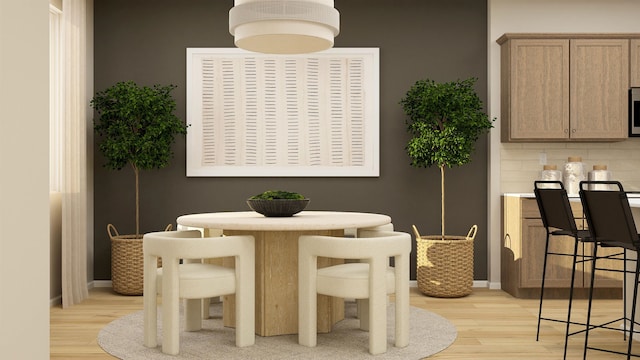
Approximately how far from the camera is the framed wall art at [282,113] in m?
5.58

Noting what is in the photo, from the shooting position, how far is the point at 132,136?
504 cm

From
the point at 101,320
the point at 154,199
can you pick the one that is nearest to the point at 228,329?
the point at 101,320

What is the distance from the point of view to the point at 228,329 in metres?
3.88

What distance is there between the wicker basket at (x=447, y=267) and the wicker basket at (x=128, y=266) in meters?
2.48

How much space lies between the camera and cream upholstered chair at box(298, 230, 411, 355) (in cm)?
323

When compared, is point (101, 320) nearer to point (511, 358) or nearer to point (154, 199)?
point (154, 199)

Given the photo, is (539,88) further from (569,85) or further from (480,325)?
(480,325)

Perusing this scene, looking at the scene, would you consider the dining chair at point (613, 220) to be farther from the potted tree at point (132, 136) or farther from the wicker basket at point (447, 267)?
the potted tree at point (132, 136)

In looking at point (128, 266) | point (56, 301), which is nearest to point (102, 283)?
point (128, 266)

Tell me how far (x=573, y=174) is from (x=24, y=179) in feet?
18.4

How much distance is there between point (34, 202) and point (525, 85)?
5334 millimetres

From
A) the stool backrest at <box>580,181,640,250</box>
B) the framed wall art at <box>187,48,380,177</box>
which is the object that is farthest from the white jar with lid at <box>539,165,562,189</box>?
the stool backrest at <box>580,181,640,250</box>

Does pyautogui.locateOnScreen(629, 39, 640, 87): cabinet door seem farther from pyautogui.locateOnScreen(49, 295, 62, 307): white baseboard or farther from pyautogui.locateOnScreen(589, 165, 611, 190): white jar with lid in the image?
pyautogui.locateOnScreen(49, 295, 62, 307): white baseboard

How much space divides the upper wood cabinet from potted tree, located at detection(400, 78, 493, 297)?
46cm
